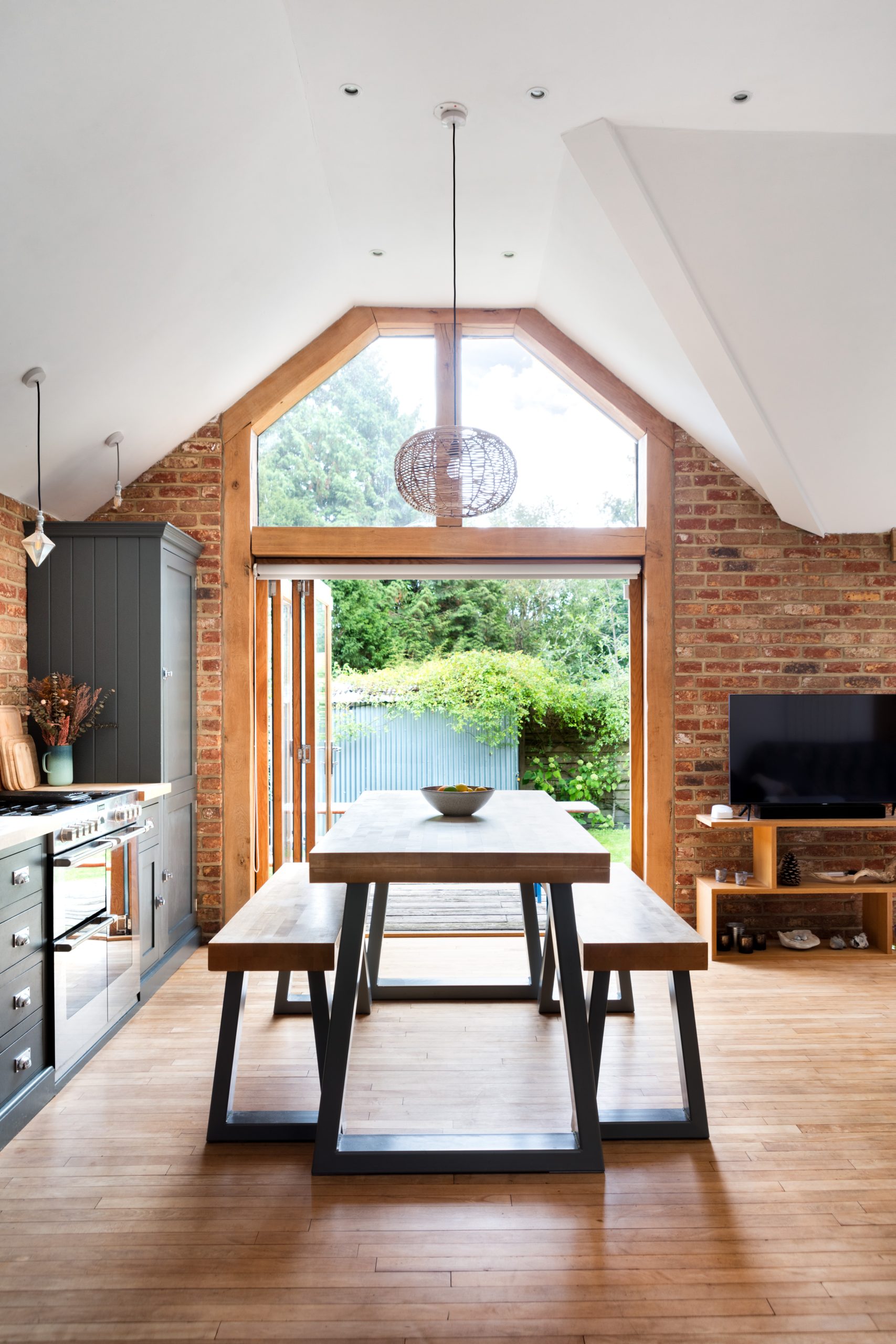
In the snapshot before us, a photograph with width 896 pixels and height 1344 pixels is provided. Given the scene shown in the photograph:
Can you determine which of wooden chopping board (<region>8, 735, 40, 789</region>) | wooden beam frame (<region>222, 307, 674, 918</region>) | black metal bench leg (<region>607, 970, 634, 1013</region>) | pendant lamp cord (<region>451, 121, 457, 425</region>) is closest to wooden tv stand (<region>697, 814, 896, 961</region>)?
wooden beam frame (<region>222, 307, 674, 918</region>)

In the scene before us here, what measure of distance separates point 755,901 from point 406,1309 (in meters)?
3.33

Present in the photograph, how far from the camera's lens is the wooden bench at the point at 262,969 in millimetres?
2613

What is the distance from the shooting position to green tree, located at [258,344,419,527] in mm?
4859

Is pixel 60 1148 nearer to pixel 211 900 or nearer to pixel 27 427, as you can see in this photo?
pixel 211 900

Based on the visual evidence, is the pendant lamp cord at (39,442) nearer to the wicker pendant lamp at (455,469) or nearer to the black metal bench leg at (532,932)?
the wicker pendant lamp at (455,469)

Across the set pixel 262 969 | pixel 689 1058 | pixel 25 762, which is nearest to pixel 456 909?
pixel 25 762

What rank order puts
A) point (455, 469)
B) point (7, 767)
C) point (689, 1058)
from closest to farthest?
point (689, 1058) < point (455, 469) < point (7, 767)

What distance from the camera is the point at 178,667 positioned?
4.38 metres

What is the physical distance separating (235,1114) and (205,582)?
277cm

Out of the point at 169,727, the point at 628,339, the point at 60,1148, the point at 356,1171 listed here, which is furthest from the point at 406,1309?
the point at 628,339

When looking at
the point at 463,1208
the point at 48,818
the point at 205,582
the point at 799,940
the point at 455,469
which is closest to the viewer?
the point at 463,1208

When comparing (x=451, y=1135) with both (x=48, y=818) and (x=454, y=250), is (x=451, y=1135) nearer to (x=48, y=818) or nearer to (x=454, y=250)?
(x=48, y=818)

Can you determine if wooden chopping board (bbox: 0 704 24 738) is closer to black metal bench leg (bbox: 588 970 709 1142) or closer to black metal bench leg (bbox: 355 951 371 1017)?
black metal bench leg (bbox: 355 951 371 1017)

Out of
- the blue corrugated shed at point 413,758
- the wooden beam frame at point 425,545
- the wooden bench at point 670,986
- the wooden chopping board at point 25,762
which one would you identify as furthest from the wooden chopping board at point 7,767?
the blue corrugated shed at point 413,758
